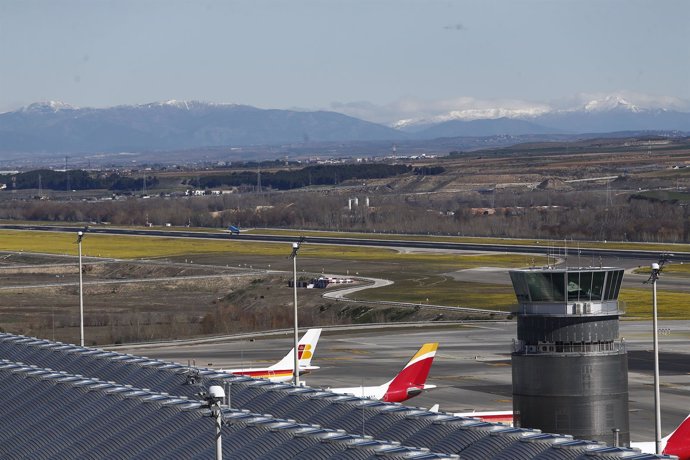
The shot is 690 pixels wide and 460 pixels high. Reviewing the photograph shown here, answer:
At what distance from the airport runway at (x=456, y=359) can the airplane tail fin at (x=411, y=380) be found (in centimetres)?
622

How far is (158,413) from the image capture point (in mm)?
40500

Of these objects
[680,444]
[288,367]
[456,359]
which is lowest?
[456,359]

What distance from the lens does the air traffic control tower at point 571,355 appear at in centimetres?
4197

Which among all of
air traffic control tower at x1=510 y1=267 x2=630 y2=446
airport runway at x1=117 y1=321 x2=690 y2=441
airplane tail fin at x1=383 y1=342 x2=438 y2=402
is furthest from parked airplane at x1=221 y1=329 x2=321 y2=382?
air traffic control tower at x1=510 y1=267 x2=630 y2=446

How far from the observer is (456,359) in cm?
9369

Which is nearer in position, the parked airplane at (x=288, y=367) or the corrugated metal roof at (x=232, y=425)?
the corrugated metal roof at (x=232, y=425)

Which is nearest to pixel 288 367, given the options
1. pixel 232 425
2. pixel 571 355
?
pixel 571 355

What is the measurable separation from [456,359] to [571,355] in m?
51.5

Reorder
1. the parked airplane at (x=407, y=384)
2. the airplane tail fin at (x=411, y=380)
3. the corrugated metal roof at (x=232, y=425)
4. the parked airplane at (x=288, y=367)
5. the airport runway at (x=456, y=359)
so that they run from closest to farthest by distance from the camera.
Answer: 1. the corrugated metal roof at (x=232, y=425)
2. the parked airplane at (x=407, y=384)
3. the airplane tail fin at (x=411, y=380)
4. the airport runway at (x=456, y=359)
5. the parked airplane at (x=288, y=367)

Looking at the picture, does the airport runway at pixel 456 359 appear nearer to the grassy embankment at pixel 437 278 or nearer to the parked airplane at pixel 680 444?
the grassy embankment at pixel 437 278

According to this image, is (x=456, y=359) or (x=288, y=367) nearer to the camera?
(x=288, y=367)

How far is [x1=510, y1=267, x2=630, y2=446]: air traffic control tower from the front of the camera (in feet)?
138

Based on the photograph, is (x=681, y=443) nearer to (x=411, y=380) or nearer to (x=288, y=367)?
(x=411, y=380)

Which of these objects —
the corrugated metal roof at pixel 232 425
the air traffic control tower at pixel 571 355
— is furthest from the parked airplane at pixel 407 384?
the air traffic control tower at pixel 571 355
